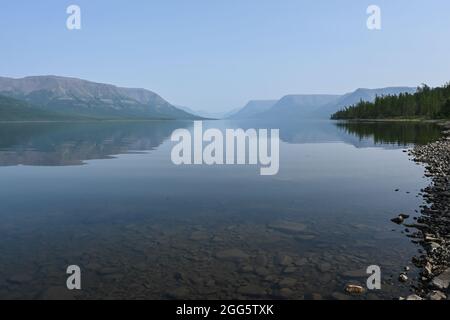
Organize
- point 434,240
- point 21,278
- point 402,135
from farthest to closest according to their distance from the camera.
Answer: point 402,135 → point 434,240 → point 21,278

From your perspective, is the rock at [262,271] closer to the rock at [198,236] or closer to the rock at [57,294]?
the rock at [198,236]

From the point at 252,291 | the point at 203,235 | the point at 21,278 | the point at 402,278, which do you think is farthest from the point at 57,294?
the point at 402,278

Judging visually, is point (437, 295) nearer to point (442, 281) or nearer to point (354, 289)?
point (442, 281)

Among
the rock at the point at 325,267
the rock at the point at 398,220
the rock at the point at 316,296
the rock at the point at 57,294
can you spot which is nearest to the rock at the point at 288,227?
the rock at the point at 325,267

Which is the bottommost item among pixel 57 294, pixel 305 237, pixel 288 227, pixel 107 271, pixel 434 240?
pixel 57 294

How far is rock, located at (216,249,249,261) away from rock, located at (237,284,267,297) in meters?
2.60

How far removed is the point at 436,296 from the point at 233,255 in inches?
313

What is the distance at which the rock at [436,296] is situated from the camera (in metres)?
11.8

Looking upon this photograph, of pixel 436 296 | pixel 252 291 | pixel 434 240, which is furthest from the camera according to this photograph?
pixel 434 240

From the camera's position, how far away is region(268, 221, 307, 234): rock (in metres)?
20.4

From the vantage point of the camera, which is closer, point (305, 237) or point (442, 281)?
point (442, 281)

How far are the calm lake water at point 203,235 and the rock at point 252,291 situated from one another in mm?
71

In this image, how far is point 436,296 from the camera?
11.9 metres

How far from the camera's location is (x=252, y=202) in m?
26.9
